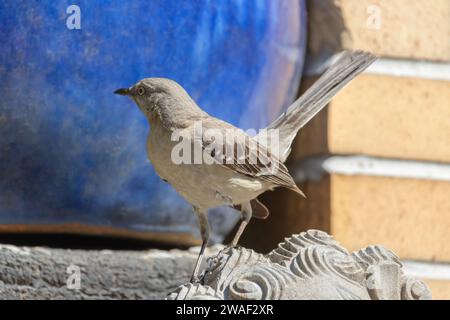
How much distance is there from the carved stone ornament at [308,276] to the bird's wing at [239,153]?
0.72ft

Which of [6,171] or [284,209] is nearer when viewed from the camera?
[6,171]

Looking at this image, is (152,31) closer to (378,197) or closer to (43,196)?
(43,196)

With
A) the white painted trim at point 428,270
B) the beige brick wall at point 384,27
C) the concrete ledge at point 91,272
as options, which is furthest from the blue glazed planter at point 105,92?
the white painted trim at point 428,270

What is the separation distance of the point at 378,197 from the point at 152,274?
0.47 m

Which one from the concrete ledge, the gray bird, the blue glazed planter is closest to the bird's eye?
the gray bird

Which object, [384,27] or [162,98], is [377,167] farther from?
[162,98]

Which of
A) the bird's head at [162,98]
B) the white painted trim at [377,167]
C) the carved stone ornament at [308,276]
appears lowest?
the carved stone ornament at [308,276]

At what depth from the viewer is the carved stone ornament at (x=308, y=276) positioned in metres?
1.10

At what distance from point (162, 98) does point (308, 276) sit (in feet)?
1.28

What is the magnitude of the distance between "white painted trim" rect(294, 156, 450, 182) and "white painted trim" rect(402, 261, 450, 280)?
16cm

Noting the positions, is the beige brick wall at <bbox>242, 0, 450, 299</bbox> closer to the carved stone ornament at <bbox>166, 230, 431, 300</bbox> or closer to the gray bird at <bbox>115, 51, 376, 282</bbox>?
the gray bird at <bbox>115, 51, 376, 282</bbox>

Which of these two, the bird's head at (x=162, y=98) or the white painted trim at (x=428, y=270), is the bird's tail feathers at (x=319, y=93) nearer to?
the bird's head at (x=162, y=98)
